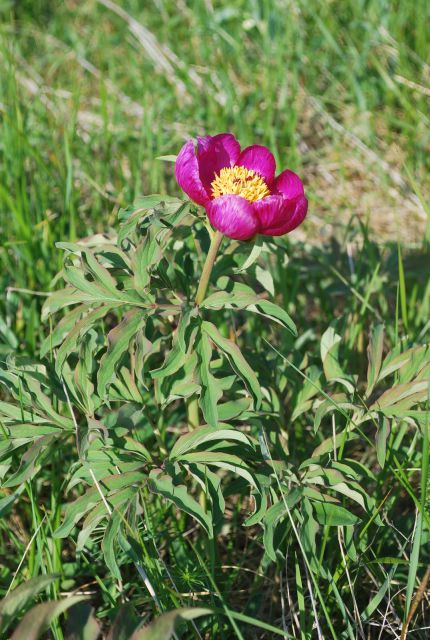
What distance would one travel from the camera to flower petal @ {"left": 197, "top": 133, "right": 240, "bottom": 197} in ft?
5.08

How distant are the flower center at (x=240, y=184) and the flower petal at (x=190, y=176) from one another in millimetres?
39

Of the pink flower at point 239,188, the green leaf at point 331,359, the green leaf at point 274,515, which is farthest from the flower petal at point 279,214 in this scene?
the green leaf at point 274,515

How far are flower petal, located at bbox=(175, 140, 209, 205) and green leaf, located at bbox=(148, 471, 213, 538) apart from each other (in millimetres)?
546

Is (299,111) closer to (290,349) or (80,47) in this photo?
(80,47)

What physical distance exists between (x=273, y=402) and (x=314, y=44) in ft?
7.50

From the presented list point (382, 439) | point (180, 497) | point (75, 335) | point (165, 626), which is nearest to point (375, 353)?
point (382, 439)

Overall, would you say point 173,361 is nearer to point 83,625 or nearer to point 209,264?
point 209,264

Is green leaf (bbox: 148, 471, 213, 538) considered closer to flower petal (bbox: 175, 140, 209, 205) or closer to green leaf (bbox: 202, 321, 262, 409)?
green leaf (bbox: 202, 321, 262, 409)

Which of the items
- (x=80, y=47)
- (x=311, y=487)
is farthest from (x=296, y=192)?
(x=80, y=47)

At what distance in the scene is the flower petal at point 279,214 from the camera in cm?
143

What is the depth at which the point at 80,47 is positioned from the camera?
12.1 feet

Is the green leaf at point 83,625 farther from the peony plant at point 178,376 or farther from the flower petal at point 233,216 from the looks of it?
the flower petal at point 233,216

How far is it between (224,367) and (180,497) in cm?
31

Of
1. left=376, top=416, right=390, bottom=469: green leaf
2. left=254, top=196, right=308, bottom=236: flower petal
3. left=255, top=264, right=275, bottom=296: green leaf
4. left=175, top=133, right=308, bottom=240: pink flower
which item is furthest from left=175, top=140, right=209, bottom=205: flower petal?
left=376, top=416, right=390, bottom=469: green leaf
